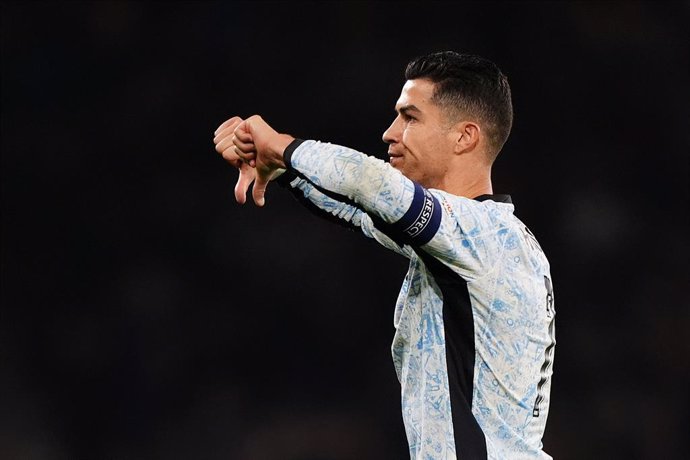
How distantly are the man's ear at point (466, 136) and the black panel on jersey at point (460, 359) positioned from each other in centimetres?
31

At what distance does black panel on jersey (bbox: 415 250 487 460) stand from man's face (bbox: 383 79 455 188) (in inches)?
10.8

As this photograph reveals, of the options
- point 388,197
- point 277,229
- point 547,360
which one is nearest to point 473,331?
point 547,360

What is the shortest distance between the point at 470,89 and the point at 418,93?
105mm

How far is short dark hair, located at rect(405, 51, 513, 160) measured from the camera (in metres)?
1.89

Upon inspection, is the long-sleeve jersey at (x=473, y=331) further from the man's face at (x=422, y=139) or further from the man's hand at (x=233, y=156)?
the man's hand at (x=233, y=156)

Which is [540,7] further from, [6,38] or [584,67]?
[6,38]

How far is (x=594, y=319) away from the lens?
160 inches

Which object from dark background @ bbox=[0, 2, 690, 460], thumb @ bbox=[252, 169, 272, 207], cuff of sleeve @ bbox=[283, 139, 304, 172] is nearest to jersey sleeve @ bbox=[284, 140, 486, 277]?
cuff of sleeve @ bbox=[283, 139, 304, 172]

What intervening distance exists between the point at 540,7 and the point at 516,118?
527 mm

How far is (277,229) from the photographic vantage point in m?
4.11

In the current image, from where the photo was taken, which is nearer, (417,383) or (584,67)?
(417,383)

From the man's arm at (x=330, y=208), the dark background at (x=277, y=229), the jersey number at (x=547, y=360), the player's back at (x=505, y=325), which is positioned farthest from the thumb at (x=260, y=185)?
the dark background at (x=277, y=229)

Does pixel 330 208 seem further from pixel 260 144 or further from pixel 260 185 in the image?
pixel 260 144

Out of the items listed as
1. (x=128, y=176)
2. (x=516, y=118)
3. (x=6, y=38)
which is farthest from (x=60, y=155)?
(x=516, y=118)
